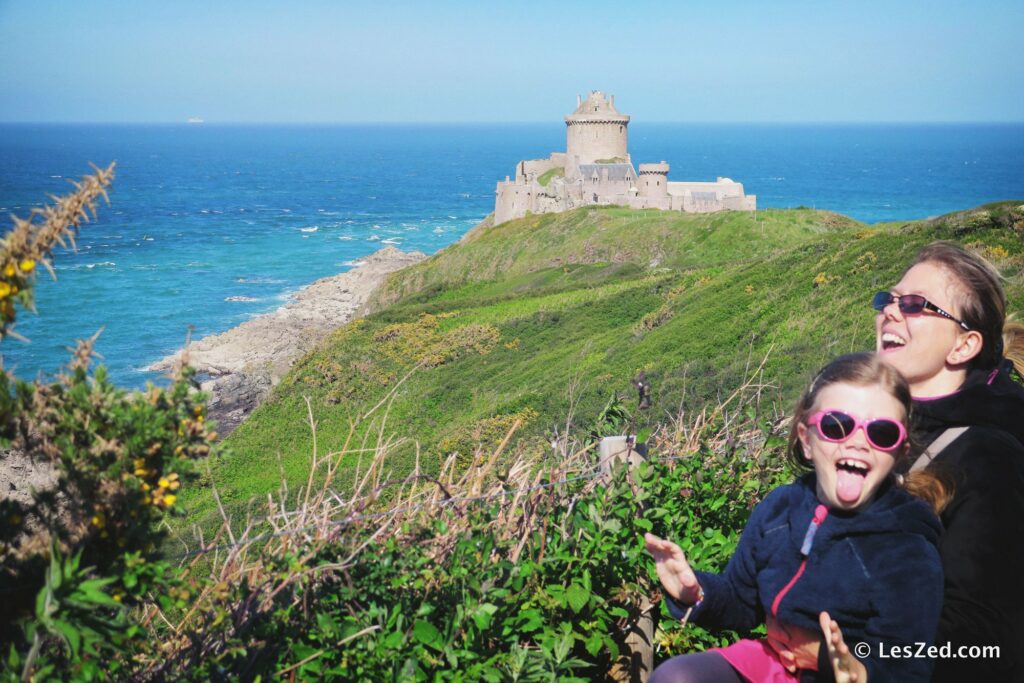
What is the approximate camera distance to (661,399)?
1506cm

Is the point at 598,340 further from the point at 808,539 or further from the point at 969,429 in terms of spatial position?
the point at 808,539

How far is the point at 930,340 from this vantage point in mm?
3770

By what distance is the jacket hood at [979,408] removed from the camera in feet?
11.2

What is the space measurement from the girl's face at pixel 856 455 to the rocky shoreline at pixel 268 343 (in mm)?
23765

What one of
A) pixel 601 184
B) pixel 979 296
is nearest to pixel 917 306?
pixel 979 296

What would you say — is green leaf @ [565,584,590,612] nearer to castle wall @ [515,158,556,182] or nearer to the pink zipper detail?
the pink zipper detail

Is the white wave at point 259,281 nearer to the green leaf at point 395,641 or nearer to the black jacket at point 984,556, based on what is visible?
the green leaf at point 395,641

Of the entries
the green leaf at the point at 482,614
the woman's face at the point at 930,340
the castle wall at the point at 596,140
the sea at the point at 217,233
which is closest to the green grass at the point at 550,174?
the castle wall at the point at 596,140

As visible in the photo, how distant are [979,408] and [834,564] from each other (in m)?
1.03

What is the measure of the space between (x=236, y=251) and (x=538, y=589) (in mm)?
88703

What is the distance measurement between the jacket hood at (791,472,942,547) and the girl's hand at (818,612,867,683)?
0.42m

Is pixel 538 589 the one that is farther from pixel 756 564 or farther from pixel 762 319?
pixel 762 319

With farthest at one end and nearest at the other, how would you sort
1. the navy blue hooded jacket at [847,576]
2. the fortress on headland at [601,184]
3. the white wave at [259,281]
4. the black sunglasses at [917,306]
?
the white wave at [259,281]
the fortress on headland at [601,184]
the black sunglasses at [917,306]
the navy blue hooded jacket at [847,576]

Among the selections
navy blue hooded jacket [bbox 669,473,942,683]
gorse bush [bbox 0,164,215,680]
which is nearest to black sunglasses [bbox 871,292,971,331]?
navy blue hooded jacket [bbox 669,473,942,683]
